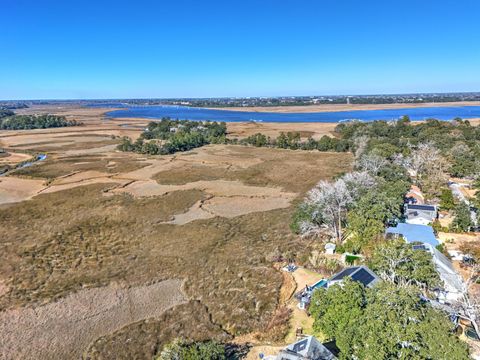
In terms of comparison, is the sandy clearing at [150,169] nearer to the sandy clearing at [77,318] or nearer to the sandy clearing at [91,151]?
the sandy clearing at [91,151]

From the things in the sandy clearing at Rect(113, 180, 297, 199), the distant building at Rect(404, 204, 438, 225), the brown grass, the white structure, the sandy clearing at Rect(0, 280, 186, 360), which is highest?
the distant building at Rect(404, 204, 438, 225)

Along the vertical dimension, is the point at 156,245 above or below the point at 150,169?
above

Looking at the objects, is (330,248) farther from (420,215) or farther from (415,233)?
(420,215)

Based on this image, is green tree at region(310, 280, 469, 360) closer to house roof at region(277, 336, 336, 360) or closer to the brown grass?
house roof at region(277, 336, 336, 360)

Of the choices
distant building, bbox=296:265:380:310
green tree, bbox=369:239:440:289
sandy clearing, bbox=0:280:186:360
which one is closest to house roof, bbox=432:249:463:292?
green tree, bbox=369:239:440:289

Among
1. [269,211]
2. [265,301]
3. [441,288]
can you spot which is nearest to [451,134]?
[269,211]

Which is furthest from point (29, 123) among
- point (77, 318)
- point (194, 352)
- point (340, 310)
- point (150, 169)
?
point (340, 310)

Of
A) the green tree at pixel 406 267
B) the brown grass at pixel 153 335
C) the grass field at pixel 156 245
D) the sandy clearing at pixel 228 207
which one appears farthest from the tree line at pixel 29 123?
the green tree at pixel 406 267
